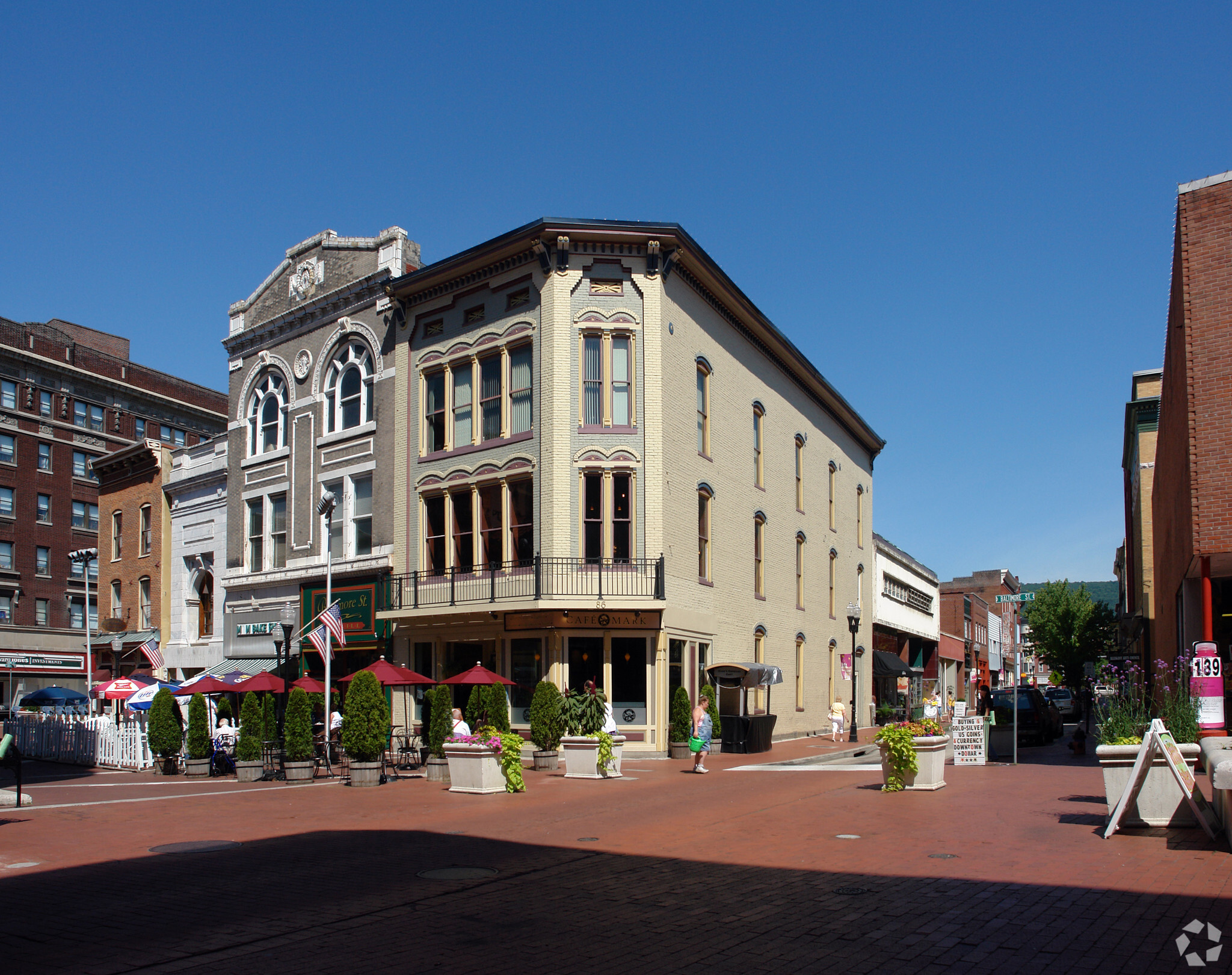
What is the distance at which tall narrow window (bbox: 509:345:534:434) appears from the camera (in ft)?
94.5

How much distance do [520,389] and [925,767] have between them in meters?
16.1

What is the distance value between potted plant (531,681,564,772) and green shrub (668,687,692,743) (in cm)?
383

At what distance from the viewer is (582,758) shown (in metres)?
21.2

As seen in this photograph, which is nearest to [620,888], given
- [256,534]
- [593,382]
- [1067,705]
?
[593,382]

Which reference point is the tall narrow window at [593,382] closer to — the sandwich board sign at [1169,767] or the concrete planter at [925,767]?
the concrete planter at [925,767]

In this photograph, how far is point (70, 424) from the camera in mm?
63156

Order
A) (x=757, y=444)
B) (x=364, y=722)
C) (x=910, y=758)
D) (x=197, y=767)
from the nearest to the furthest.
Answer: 1. (x=910, y=758)
2. (x=364, y=722)
3. (x=197, y=767)
4. (x=757, y=444)

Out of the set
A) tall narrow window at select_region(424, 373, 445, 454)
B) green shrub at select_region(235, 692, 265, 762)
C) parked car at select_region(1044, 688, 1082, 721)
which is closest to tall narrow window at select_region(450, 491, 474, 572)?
tall narrow window at select_region(424, 373, 445, 454)

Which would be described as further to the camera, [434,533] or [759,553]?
[759,553]

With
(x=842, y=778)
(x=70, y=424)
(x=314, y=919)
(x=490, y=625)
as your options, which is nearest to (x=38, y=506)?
(x=70, y=424)

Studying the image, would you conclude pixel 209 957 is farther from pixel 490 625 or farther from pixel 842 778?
pixel 490 625

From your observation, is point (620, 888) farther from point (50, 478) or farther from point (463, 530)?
point (50, 478)

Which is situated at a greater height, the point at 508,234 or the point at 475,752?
the point at 508,234

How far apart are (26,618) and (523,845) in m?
57.5
